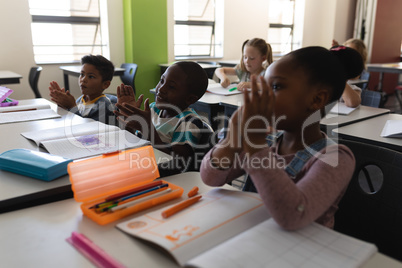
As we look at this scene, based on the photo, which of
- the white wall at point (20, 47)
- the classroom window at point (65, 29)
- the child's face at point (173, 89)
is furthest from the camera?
the classroom window at point (65, 29)

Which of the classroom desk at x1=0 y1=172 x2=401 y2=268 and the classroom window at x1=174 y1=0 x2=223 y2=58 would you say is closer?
the classroom desk at x1=0 y1=172 x2=401 y2=268

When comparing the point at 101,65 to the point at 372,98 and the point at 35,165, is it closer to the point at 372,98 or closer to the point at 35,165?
the point at 35,165

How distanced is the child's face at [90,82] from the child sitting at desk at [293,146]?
1.44m

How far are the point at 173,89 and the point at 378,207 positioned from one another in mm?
909

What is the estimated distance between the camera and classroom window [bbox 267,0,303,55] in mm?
6953

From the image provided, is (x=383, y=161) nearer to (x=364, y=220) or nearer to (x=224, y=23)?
(x=364, y=220)

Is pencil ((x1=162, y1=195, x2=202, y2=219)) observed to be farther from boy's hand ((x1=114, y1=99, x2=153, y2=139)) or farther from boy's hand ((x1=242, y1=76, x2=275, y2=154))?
boy's hand ((x1=114, y1=99, x2=153, y2=139))

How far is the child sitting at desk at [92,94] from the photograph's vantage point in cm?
213

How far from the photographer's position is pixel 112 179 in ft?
3.03

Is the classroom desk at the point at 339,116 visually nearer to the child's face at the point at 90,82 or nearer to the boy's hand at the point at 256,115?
the child's face at the point at 90,82

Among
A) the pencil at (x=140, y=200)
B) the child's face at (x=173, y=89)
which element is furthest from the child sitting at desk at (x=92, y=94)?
the pencil at (x=140, y=200)

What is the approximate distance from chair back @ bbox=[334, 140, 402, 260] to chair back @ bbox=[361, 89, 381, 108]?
70.0 inches

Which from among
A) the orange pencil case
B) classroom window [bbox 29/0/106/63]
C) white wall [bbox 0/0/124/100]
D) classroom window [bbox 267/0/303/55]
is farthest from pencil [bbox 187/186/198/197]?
classroom window [bbox 267/0/303/55]

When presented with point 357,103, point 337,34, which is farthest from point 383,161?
point 337,34
